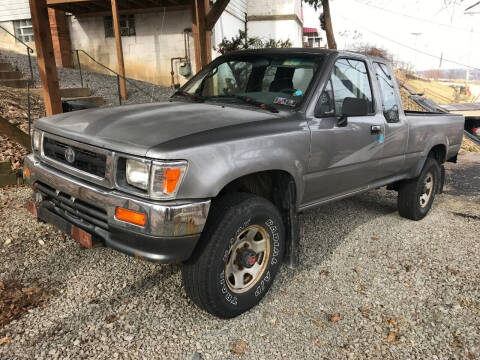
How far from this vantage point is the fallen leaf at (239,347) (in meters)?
2.56

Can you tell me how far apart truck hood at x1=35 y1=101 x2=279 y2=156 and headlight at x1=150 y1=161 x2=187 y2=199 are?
14cm

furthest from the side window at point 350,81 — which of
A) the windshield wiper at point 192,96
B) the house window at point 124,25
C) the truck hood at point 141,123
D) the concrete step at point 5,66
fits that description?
the house window at point 124,25

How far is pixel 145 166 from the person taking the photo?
91.9 inches

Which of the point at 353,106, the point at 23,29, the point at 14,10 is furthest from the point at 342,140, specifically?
the point at 14,10

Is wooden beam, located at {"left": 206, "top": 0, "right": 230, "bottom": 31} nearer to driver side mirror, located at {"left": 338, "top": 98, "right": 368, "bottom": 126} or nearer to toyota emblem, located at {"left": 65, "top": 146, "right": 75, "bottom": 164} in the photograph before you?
driver side mirror, located at {"left": 338, "top": 98, "right": 368, "bottom": 126}

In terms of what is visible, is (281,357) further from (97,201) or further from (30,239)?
(30,239)

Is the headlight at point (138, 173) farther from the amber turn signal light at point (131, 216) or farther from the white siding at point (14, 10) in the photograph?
the white siding at point (14, 10)

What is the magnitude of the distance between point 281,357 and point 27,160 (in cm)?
243

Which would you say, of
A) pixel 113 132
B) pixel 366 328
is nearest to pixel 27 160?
pixel 113 132

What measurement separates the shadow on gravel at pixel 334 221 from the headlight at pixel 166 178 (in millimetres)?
1873

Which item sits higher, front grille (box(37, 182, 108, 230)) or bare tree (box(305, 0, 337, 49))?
bare tree (box(305, 0, 337, 49))

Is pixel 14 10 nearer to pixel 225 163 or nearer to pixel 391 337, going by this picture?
pixel 225 163

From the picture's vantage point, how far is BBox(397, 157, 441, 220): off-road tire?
4.86 meters

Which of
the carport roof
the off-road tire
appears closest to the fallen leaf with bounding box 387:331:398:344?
the off-road tire
